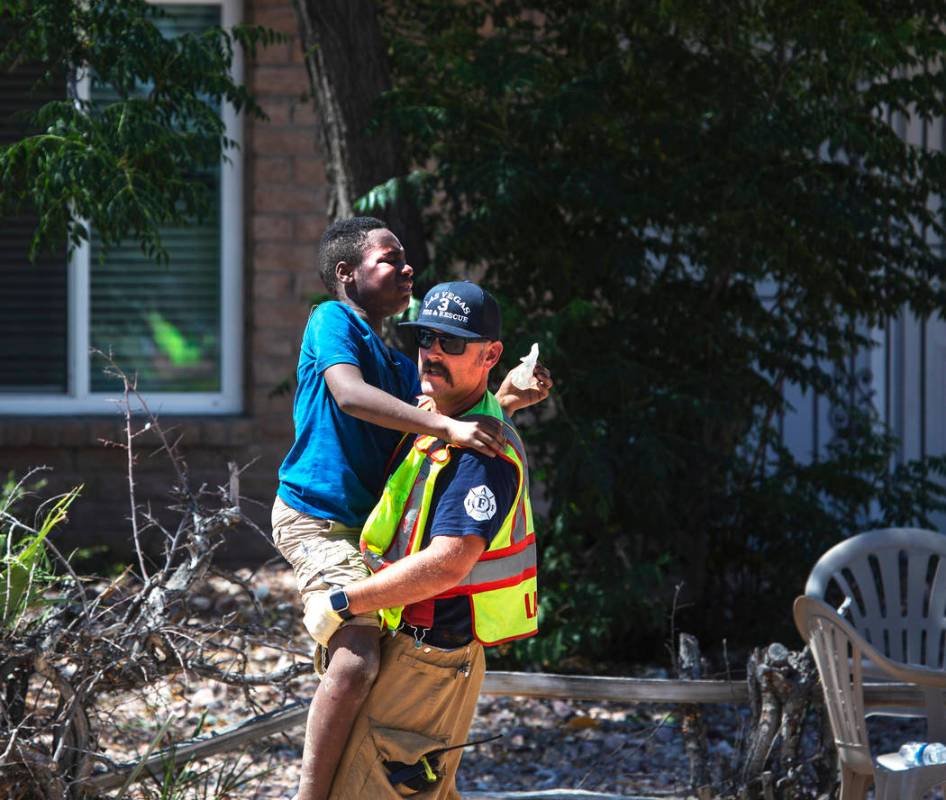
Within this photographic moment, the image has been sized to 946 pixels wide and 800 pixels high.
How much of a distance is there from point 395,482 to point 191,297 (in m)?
5.45

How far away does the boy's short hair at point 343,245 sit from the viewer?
3.43m

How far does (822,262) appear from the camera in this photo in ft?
19.7

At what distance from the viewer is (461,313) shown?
3.05m

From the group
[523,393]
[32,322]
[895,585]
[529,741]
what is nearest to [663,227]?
[895,585]

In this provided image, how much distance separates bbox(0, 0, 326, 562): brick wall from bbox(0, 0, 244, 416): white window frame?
14 centimetres

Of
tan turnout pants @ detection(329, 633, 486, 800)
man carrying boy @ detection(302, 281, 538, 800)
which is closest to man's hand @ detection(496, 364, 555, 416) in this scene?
man carrying boy @ detection(302, 281, 538, 800)

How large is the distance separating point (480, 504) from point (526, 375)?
46 centimetres

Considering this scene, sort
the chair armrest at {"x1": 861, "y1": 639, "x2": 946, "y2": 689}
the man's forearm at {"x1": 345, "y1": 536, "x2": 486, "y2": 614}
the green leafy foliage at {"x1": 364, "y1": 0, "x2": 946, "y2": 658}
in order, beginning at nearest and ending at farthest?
1. the man's forearm at {"x1": 345, "y1": 536, "x2": 486, "y2": 614}
2. the chair armrest at {"x1": 861, "y1": 639, "x2": 946, "y2": 689}
3. the green leafy foliage at {"x1": 364, "y1": 0, "x2": 946, "y2": 658}

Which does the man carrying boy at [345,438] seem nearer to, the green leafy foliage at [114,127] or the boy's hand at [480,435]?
the boy's hand at [480,435]

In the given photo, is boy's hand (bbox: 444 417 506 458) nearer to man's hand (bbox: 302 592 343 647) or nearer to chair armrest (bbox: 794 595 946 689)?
man's hand (bbox: 302 592 343 647)

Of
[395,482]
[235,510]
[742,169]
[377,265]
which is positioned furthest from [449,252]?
[395,482]

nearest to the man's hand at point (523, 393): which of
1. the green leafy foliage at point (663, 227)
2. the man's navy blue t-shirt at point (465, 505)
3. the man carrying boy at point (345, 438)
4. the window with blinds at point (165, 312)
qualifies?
the man carrying boy at point (345, 438)

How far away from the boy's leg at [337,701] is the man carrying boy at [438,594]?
31mm

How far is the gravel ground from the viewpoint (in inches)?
197
